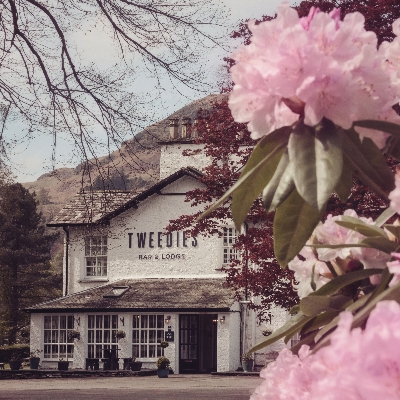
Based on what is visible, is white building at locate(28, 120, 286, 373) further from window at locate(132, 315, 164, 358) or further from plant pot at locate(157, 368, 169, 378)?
plant pot at locate(157, 368, 169, 378)

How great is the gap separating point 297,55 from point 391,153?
273mm

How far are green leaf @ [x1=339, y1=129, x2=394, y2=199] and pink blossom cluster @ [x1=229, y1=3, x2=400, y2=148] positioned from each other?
4 centimetres

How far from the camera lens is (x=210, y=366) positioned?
27500 mm

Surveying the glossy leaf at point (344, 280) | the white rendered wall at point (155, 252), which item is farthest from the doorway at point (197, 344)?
the glossy leaf at point (344, 280)

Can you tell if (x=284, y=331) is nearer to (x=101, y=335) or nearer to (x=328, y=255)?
(x=328, y=255)

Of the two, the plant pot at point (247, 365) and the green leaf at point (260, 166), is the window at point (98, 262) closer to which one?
the plant pot at point (247, 365)

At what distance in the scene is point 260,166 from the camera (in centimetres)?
117

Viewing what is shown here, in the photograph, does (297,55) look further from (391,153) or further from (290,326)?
(290,326)

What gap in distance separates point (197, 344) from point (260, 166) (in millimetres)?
26322

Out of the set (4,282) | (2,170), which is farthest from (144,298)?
(4,282)

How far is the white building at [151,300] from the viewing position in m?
26.0

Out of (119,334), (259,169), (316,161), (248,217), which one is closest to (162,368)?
(119,334)

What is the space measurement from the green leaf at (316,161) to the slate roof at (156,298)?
80.3 ft

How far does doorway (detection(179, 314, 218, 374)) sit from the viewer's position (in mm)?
26906
